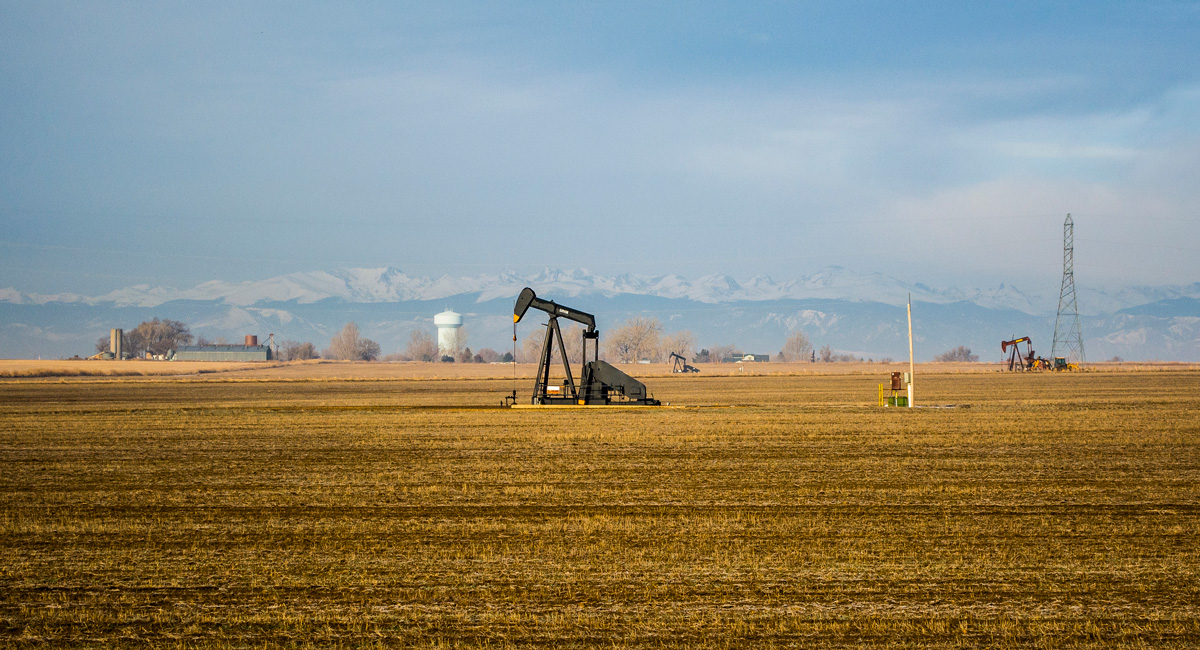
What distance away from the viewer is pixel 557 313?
124 feet

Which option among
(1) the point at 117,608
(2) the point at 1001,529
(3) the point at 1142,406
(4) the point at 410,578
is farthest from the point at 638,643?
(3) the point at 1142,406

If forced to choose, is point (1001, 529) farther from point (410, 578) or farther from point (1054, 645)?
point (410, 578)

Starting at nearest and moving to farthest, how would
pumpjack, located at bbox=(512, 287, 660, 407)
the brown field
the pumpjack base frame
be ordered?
the brown field → pumpjack, located at bbox=(512, 287, 660, 407) → the pumpjack base frame

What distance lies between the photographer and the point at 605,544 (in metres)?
11.4

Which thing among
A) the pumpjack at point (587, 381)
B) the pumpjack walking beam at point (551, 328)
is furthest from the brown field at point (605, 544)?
the pumpjack at point (587, 381)

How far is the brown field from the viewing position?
27.1 feet

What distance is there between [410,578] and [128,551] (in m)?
3.81

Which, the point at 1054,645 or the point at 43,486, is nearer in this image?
the point at 1054,645

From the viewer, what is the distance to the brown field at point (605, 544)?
8250 millimetres

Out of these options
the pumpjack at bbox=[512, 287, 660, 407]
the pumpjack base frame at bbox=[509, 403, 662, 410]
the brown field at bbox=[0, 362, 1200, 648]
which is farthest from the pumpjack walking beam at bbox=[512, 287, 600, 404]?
the brown field at bbox=[0, 362, 1200, 648]

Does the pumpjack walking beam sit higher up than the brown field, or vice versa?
the pumpjack walking beam

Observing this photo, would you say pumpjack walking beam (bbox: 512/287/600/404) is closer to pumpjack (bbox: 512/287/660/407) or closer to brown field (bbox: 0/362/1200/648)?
pumpjack (bbox: 512/287/660/407)

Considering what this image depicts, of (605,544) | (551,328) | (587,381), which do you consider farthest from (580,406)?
(605,544)

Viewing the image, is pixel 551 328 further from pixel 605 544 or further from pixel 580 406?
pixel 605 544
